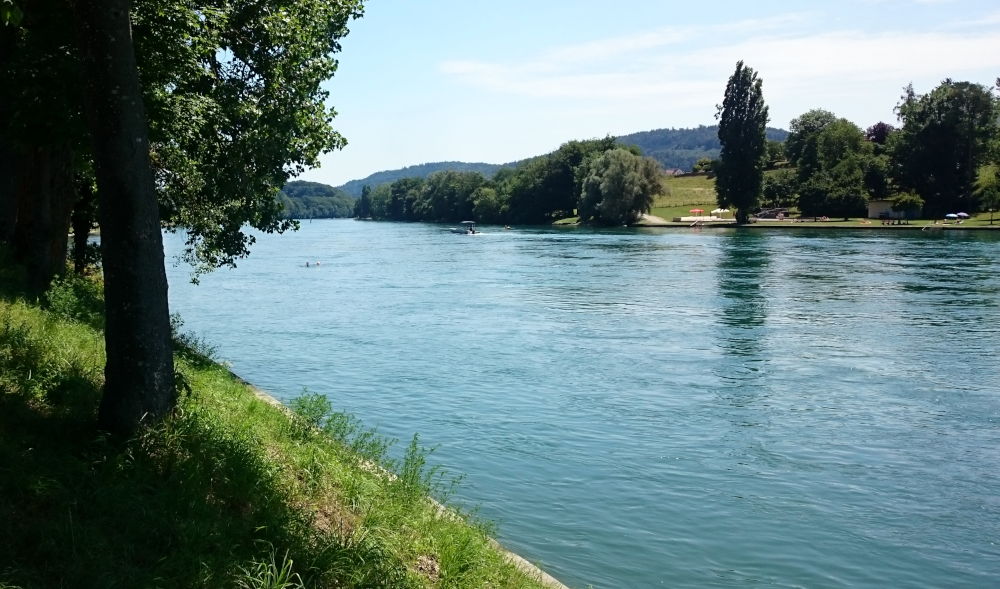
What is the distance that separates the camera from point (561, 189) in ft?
483

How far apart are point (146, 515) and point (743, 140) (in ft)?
366

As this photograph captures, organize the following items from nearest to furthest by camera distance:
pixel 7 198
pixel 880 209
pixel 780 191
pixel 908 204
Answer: pixel 7 198
pixel 908 204
pixel 880 209
pixel 780 191

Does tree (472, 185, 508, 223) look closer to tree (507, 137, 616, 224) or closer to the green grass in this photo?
tree (507, 137, 616, 224)

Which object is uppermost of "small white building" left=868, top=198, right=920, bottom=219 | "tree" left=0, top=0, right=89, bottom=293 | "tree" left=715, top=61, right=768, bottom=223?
"tree" left=715, top=61, right=768, bottom=223

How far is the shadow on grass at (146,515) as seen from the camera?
18.8ft

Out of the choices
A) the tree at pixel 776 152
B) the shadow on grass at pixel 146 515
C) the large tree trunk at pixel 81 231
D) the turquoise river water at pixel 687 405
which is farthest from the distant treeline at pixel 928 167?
the shadow on grass at pixel 146 515

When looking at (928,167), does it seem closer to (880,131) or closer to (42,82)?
(880,131)

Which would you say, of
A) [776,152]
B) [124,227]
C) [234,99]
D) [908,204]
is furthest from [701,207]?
[124,227]

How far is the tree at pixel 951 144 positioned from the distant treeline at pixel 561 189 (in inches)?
1407

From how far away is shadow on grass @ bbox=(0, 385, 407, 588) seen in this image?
572 centimetres

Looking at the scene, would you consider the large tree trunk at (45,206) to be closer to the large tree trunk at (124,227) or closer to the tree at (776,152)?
the large tree trunk at (124,227)

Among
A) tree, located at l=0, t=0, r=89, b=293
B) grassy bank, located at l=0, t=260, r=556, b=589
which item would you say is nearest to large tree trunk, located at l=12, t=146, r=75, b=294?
tree, located at l=0, t=0, r=89, b=293

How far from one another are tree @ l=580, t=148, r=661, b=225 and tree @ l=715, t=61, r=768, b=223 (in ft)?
33.2

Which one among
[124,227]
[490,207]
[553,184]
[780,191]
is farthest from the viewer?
[490,207]
